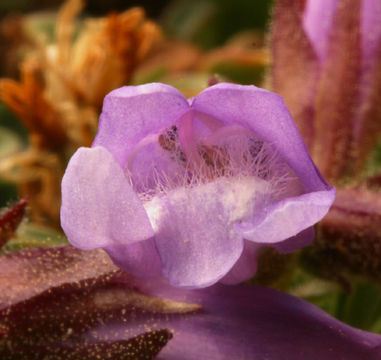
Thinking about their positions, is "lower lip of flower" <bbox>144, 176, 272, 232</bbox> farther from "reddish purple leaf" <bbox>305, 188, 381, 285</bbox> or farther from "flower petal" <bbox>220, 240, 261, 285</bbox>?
"reddish purple leaf" <bbox>305, 188, 381, 285</bbox>

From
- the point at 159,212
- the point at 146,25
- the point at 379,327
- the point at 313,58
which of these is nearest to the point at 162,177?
the point at 159,212

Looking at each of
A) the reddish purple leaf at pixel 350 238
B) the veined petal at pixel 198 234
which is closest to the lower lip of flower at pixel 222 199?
the veined petal at pixel 198 234

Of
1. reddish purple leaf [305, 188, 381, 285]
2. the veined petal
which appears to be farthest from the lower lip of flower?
reddish purple leaf [305, 188, 381, 285]

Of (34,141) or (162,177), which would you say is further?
(34,141)

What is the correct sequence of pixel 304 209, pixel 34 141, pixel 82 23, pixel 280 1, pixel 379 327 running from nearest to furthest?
pixel 304 209 < pixel 280 1 < pixel 379 327 < pixel 34 141 < pixel 82 23

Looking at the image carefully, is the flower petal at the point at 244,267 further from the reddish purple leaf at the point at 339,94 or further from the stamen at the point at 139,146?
the reddish purple leaf at the point at 339,94

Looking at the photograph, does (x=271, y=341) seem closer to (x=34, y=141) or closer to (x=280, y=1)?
(x=280, y=1)

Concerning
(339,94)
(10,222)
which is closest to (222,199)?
(10,222)
